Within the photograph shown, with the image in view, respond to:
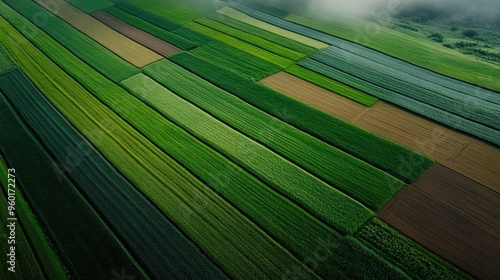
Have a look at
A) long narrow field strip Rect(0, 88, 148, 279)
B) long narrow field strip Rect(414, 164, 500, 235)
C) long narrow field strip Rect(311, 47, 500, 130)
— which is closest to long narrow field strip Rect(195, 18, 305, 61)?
long narrow field strip Rect(311, 47, 500, 130)

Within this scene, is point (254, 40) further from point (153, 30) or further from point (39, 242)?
point (39, 242)

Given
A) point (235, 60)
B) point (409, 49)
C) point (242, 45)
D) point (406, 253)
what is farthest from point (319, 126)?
point (409, 49)

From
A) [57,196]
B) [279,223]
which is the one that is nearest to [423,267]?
[279,223]

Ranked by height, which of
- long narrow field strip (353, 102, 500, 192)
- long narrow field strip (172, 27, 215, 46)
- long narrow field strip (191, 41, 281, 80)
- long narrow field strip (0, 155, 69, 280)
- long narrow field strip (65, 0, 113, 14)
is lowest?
long narrow field strip (353, 102, 500, 192)

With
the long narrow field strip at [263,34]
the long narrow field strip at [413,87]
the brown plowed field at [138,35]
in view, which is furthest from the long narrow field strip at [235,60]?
the long narrow field strip at [413,87]

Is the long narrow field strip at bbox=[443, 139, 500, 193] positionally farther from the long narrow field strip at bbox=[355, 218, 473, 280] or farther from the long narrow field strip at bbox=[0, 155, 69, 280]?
the long narrow field strip at bbox=[0, 155, 69, 280]

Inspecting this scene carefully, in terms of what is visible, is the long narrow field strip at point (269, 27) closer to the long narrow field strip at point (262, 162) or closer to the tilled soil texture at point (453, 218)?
the long narrow field strip at point (262, 162)
